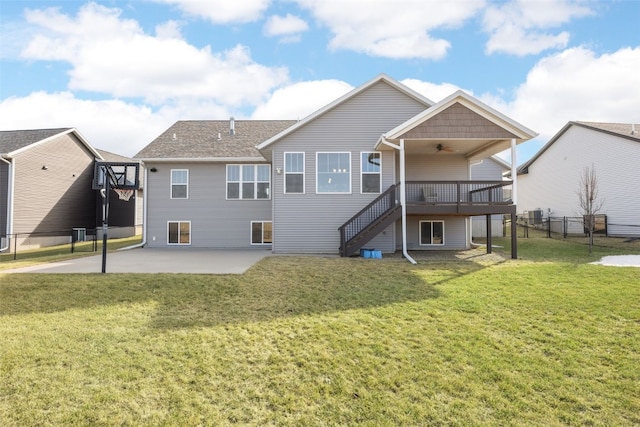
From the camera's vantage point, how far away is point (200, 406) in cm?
339

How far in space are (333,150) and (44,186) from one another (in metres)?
17.3

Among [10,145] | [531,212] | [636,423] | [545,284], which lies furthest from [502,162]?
[10,145]

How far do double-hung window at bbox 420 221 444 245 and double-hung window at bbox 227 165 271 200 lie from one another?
23.7 ft

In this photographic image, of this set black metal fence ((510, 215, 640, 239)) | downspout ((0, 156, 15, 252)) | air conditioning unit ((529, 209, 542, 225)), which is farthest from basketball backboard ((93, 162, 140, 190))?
air conditioning unit ((529, 209, 542, 225))

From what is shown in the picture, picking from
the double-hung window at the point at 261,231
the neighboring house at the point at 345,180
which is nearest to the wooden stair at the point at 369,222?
the neighboring house at the point at 345,180

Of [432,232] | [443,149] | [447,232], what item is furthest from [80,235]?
[443,149]

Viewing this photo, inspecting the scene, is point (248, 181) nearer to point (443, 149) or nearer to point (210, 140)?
point (210, 140)

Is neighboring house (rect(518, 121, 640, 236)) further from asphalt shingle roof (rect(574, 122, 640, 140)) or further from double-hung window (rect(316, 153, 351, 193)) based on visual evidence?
double-hung window (rect(316, 153, 351, 193))

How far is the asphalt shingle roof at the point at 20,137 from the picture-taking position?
1805cm

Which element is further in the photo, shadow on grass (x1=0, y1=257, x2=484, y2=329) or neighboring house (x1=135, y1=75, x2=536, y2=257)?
neighboring house (x1=135, y1=75, x2=536, y2=257)

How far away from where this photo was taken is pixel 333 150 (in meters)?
13.4

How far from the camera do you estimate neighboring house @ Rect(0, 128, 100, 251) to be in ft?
57.3

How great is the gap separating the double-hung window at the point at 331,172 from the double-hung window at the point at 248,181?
11.3 feet

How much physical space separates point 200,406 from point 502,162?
68.5 feet
